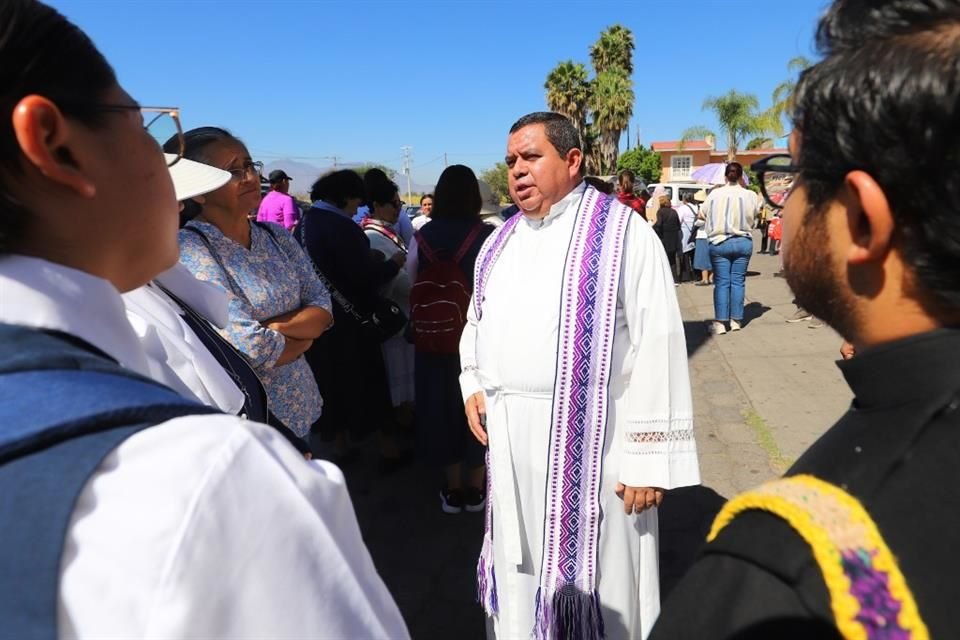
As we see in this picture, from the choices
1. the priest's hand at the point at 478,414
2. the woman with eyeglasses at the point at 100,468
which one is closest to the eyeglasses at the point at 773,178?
the woman with eyeglasses at the point at 100,468

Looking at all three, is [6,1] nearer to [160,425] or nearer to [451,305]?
[160,425]

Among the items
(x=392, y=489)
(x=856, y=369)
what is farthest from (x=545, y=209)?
(x=392, y=489)

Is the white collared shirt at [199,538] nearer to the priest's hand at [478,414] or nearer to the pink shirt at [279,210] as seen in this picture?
the priest's hand at [478,414]

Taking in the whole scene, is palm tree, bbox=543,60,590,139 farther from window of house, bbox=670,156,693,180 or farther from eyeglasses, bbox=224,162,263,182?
eyeglasses, bbox=224,162,263,182

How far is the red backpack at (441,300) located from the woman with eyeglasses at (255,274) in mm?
911

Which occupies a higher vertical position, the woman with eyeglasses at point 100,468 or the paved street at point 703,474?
the woman with eyeglasses at point 100,468

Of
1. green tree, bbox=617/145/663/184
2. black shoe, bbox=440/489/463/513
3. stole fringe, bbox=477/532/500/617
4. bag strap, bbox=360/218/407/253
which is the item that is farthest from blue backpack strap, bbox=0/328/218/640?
green tree, bbox=617/145/663/184

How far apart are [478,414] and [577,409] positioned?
49 cm

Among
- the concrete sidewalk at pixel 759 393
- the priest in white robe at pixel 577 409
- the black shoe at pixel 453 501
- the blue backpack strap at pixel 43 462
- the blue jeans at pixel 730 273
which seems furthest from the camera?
the blue jeans at pixel 730 273

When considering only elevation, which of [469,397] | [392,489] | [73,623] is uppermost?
[73,623]

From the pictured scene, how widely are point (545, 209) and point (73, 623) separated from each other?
195 centimetres

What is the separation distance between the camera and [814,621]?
0.62m

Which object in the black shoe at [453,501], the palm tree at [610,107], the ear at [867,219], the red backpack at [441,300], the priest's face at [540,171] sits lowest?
the black shoe at [453,501]

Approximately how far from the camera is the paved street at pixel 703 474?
2.96 m
